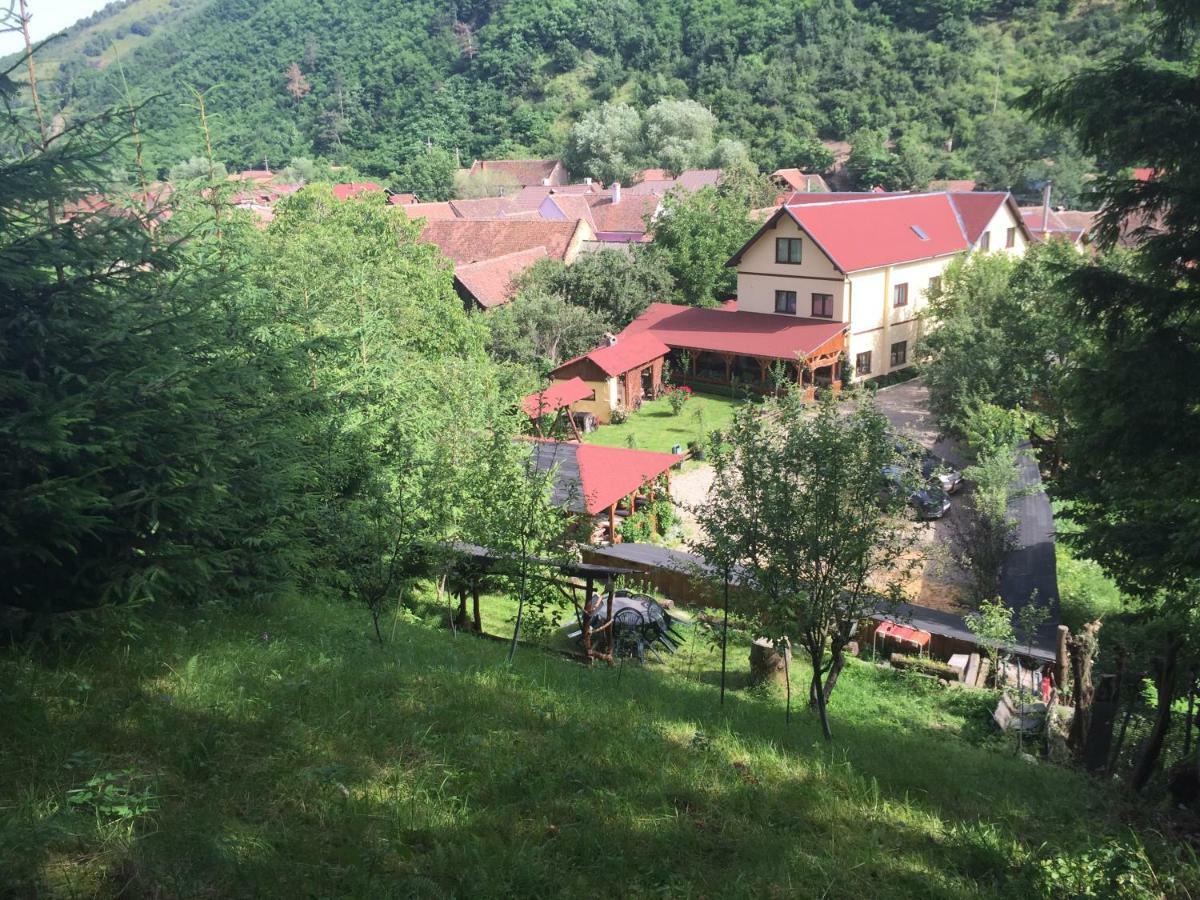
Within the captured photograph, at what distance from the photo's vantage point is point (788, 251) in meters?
36.6

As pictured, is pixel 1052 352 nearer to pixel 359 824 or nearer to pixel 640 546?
pixel 640 546

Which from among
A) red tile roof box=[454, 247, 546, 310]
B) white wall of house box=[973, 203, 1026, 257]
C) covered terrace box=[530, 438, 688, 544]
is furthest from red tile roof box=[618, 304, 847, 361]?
covered terrace box=[530, 438, 688, 544]

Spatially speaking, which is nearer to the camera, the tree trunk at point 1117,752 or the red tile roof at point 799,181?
the tree trunk at point 1117,752

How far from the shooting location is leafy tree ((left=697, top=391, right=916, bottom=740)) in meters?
8.09

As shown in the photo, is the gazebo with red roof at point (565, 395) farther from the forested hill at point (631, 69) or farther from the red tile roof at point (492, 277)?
the forested hill at point (631, 69)

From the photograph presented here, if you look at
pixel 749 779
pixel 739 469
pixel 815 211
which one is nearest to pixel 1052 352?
pixel 815 211

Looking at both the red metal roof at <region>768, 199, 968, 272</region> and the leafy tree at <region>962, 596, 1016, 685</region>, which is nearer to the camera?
the leafy tree at <region>962, 596, 1016, 685</region>

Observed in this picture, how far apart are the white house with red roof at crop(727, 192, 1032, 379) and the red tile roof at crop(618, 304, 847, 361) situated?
0.72 meters

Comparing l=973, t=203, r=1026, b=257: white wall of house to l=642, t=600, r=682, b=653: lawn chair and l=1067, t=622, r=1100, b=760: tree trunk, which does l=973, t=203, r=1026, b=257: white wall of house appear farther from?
l=1067, t=622, r=1100, b=760: tree trunk

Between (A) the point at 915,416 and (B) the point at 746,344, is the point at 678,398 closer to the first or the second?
(B) the point at 746,344

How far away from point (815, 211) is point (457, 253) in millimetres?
21339

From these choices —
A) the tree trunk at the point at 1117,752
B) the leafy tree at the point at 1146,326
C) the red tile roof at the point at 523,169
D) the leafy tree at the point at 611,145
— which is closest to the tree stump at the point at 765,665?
the tree trunk at the point at 1117,752

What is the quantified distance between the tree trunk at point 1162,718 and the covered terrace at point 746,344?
24340 millimetres

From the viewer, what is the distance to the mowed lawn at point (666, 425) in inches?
1208
